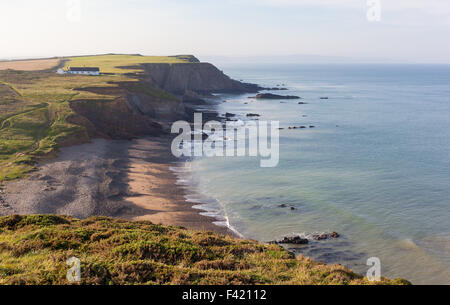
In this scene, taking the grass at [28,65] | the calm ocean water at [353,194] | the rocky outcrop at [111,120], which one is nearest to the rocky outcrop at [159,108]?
the rocky outcrop at [111,120]

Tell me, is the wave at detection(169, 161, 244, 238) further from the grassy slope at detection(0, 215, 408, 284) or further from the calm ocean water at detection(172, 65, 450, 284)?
the grassy slope at detection(0, 215, 408, 284)

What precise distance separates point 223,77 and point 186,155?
3587 inches

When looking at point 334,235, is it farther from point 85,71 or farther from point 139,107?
point 85,71

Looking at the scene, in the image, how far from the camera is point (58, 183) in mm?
33781

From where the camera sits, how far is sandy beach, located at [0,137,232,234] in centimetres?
2833

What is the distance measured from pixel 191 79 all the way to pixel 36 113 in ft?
250

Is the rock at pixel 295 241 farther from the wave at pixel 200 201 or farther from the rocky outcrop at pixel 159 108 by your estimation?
the rocky outcrop at pixel 159 108

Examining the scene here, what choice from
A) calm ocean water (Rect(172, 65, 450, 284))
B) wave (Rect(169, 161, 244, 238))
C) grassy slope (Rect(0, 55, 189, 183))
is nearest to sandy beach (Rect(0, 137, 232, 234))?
wave (Rect(169, 161, 244, 238))

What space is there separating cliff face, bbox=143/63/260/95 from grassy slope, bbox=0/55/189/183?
33018 mm

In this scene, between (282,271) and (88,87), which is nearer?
(282,271)

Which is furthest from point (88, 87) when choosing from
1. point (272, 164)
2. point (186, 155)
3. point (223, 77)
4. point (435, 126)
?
point (223, 77)

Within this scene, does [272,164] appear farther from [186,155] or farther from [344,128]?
[344,128]

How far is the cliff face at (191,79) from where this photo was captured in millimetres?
117662

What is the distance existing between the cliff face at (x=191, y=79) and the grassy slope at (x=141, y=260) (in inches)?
3769
